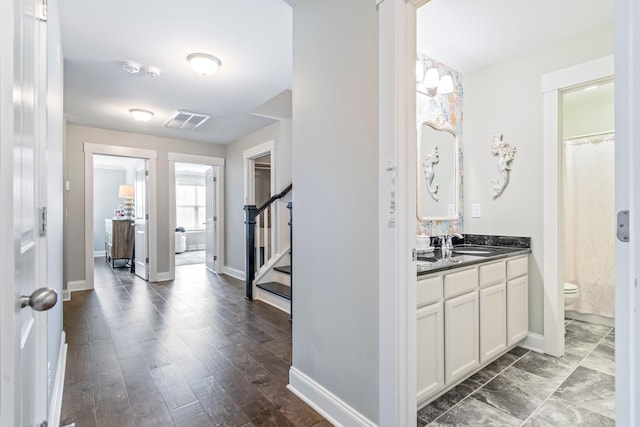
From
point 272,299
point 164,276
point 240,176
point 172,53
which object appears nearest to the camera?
point 172,53

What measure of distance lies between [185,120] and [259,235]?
189cm

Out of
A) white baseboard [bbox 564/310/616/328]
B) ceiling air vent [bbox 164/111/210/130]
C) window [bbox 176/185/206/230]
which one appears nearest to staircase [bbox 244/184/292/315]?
ceiling air vent [bbox 164/111/210/130]

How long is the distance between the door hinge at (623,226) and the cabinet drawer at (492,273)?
154cm

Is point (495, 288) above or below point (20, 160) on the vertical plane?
below

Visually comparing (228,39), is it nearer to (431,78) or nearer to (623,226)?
(431,78)

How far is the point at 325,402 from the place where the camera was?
175 centimetres

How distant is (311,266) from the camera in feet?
6.29

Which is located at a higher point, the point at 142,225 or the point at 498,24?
the point at 498,24

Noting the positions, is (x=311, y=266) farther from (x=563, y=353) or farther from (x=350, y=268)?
(x=563, y=353)

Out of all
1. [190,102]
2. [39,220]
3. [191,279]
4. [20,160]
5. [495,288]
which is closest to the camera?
[20,160]

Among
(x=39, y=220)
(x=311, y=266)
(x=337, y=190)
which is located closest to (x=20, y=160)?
(x=39, y=220)

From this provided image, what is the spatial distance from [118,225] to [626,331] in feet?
24.6

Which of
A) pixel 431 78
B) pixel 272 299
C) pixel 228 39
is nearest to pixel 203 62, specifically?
pixel 228 39

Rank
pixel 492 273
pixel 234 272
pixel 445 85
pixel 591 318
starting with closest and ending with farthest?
1. pixel 492 273
2. pixel 445 85
3. pixel 591 318
4. pixel 234 272
